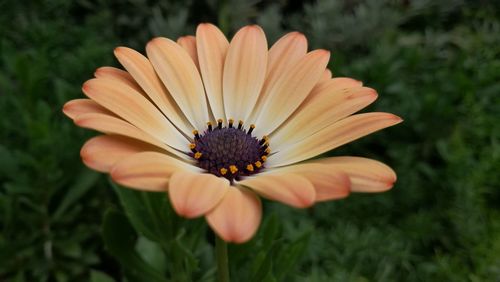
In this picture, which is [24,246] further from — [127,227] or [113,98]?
[113,98]

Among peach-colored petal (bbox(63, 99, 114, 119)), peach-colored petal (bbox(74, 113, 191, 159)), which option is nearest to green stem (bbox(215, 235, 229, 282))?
peach-colored petal (bbox(74, 113, 191, 159))

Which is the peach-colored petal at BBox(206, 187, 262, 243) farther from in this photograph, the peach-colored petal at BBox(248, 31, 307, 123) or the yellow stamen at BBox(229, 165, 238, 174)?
the peach-colored petal at BBox(248, 31, 307, 123)

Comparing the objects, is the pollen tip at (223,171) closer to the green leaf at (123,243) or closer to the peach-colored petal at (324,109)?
the peach-colored petal at (324,109)

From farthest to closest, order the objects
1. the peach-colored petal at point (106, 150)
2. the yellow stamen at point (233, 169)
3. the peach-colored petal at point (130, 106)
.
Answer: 1. the yellow stamen at point (233, 169)
2. the peach-colored petal at point (130, 106)
3. the peach-colored petal at point (106, 150)

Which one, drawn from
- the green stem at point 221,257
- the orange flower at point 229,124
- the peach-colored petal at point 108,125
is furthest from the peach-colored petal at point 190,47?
the green stem at point 221,257

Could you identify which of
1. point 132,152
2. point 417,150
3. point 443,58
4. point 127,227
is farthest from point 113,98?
point 443,58
